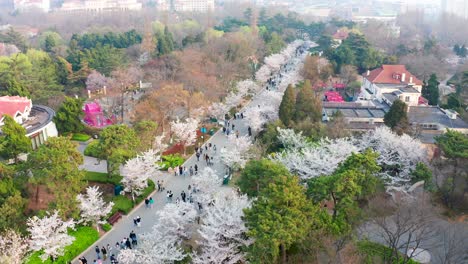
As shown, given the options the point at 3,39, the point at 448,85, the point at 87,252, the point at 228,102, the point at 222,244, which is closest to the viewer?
the point at 222,244

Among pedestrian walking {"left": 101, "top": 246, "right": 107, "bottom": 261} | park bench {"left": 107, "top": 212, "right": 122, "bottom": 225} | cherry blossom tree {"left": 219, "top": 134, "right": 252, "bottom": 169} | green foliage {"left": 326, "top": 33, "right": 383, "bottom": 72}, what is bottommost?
pedestrian walking {"left": 101, "top": 246, "right": 107, "bottom": 261}

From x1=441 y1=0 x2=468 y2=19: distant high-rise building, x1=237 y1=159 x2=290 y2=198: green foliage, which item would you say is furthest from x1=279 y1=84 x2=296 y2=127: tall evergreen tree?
x1=441 y1=0 x2=468 y2=19: distant high-rise building

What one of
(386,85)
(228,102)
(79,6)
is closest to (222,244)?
(228,102)

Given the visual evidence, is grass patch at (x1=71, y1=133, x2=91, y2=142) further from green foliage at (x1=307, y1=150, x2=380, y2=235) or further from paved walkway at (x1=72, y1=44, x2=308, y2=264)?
green foliage at (x1=307, y1=150, x2=380, y2=235)

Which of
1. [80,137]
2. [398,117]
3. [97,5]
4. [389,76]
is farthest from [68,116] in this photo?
[97,5]

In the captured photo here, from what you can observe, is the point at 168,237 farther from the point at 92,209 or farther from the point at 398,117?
the point at 398,117

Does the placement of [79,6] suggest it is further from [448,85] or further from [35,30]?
[448,85]
